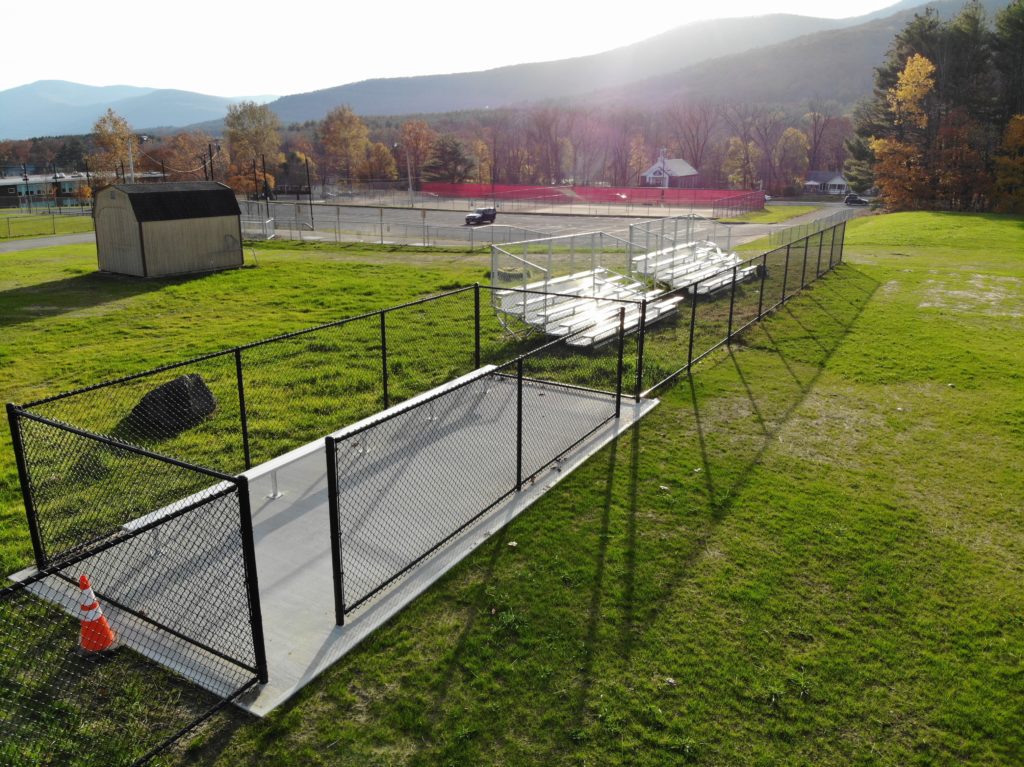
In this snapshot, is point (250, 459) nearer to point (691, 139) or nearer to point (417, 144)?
point (417, 144)

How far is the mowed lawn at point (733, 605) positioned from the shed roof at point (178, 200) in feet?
43.8

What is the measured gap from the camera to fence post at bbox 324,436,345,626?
5.48 m

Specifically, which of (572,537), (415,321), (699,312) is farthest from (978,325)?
(572,537)

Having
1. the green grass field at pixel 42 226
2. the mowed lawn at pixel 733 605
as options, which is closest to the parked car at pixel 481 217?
the green grass field at pixel 42 226

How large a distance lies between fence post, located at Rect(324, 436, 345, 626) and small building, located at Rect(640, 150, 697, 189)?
105 metres

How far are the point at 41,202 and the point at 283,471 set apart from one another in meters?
85.7

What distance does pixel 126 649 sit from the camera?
5684 millimetres

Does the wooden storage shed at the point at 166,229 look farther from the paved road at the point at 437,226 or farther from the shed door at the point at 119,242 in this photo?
the paved road at the point at 437,226

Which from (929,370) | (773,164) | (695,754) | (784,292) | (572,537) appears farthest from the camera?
(773,164)

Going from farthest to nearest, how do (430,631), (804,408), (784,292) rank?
1. (784,292)
2. (804,408)
3. (430,631)

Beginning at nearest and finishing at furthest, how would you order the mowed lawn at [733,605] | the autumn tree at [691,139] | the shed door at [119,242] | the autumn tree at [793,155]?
the mowed lawn at [733,605]
the shed door at [119,242]
the autumn tree at [793,155]
the autumn tree at [691,139]

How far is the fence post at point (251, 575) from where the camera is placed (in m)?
4.88

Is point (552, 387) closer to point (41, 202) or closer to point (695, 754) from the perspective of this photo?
point (695, 754)

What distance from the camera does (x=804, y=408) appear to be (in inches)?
450
